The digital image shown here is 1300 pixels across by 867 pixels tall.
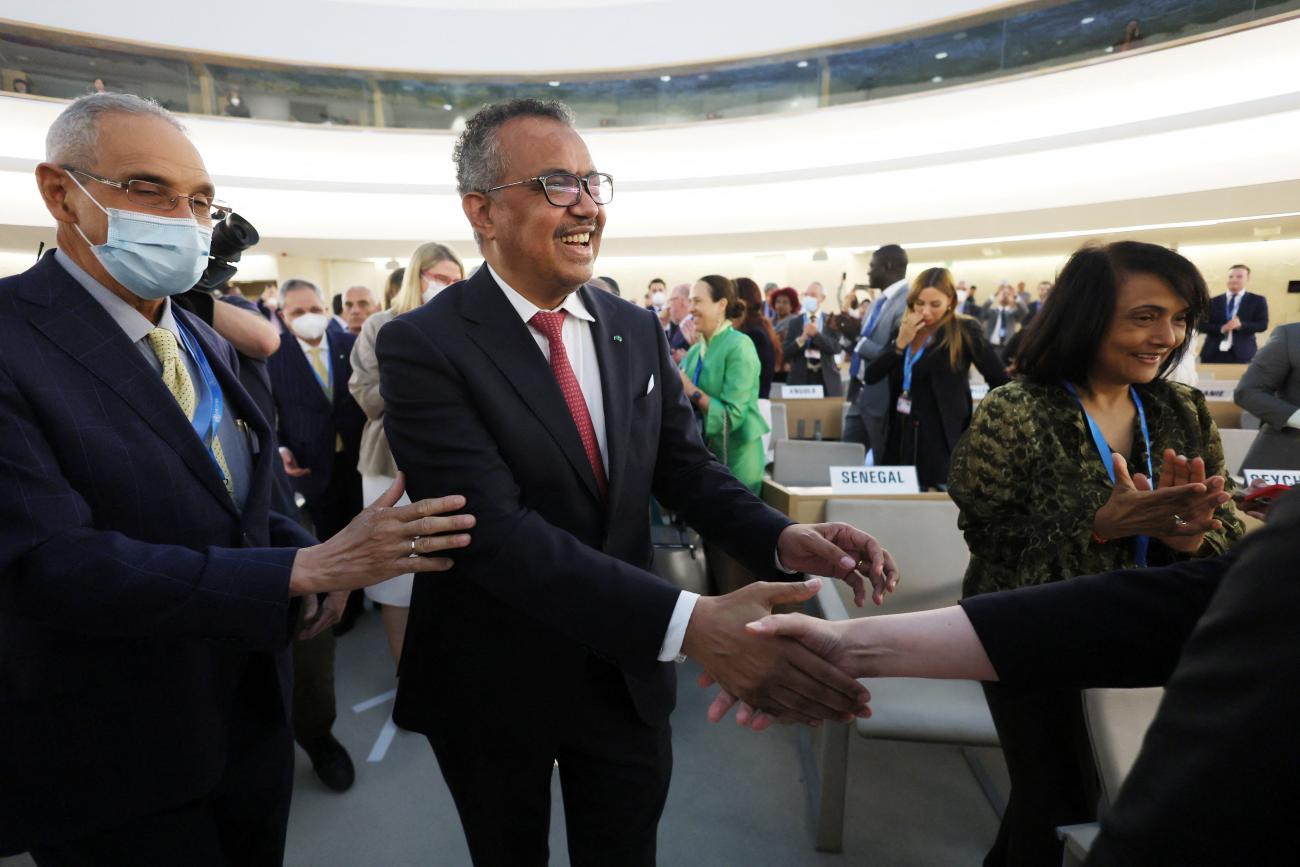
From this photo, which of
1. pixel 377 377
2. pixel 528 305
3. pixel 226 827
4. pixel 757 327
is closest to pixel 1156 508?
pixel 528 305

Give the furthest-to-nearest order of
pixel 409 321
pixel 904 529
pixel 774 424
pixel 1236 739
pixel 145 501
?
1. pixel 774 424
2. pixel 904 529
3. pixel 409 321
4. pixel 145 501
5. pixel 1236 739

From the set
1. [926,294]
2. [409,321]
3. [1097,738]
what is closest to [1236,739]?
[1097,738]

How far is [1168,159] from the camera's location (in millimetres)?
10203

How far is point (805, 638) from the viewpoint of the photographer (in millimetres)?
1082

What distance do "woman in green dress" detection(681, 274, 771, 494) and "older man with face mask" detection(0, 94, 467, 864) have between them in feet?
7.69

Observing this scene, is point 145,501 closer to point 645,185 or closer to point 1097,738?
point 1097,738

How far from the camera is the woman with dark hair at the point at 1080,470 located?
1415 mm

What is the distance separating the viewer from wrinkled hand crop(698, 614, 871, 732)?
1062 millimetres

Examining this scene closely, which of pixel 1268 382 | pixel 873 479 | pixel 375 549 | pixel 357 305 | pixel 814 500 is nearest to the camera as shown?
pixel 375 549

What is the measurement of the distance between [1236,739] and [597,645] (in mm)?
789

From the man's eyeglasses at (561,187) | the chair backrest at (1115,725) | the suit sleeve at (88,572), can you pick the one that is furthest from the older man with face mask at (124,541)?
the chair backrest at (1115,725)

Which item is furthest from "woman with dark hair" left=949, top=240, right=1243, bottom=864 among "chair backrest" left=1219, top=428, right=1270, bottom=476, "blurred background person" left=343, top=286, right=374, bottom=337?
"blurred background person" left=343, top=286, right=374, bottom=337

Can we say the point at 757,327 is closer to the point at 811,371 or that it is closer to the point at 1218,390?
the point at 811,371

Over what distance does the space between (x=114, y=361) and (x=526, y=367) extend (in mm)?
614
